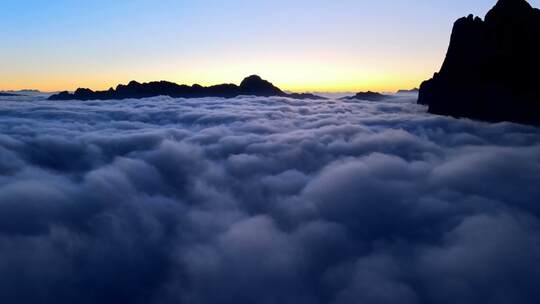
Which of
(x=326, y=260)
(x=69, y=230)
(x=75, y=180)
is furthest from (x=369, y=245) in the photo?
(x=75, y=180)

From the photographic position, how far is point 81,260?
31.4 m

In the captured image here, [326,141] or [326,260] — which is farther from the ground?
[326,141]

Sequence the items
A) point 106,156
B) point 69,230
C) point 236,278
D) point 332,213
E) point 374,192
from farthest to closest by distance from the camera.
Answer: point 106,156 < point 374,192 < point 332,213 < point 69,230 < point 236,278

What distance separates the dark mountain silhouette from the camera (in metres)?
65.1

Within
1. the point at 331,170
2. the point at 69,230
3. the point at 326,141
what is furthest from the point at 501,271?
the point at 326,141

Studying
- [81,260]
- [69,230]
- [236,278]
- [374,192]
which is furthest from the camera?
[374,192]

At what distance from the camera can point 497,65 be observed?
227 ft

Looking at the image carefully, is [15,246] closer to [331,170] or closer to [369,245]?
[369,245]

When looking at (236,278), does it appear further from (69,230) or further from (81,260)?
(69,230)

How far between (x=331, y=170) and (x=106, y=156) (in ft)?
122

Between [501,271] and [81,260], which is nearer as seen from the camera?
[501,271]

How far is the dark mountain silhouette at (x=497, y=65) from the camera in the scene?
2564 inches

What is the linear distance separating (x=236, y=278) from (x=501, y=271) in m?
19.9

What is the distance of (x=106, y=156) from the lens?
200 ft
